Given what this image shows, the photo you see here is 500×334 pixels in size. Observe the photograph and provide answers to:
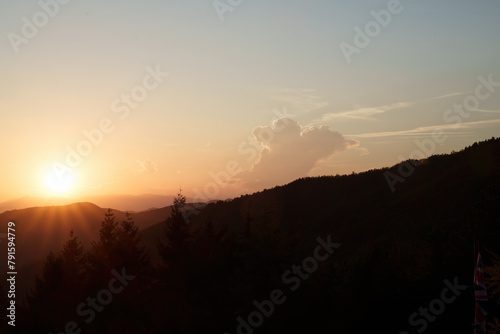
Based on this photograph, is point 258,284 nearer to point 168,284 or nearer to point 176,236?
point 168,284

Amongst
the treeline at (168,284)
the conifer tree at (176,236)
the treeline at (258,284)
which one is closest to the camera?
the treeline at (258,284)

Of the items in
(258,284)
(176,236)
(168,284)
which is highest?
(176,236)

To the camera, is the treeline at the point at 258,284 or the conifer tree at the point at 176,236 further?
the conifer tree at the point at 176,236

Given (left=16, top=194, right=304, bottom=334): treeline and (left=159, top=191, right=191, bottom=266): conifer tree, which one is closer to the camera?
(left=16, top=194, right=304, bottom=334): treeline

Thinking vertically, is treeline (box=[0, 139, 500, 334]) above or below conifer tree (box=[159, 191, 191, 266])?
below

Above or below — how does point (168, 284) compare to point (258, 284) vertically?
above

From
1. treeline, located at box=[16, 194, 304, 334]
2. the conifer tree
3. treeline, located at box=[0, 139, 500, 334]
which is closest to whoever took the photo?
treeline, located at box=[0, 139, 500, 334]

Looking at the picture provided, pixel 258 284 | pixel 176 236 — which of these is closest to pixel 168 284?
pixel 176 236

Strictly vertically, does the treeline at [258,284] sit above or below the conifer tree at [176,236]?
below

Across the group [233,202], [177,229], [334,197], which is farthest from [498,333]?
[233,202]

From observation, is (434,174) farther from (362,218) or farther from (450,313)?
(450,313)

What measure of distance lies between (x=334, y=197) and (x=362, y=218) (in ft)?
57.4

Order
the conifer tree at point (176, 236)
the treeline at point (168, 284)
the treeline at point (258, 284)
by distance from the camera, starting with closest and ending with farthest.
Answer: the treeline at point (258, 284)
the treeline at point (168, 284)
the conifer tree at point (176, 236)

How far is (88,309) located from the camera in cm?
3444
